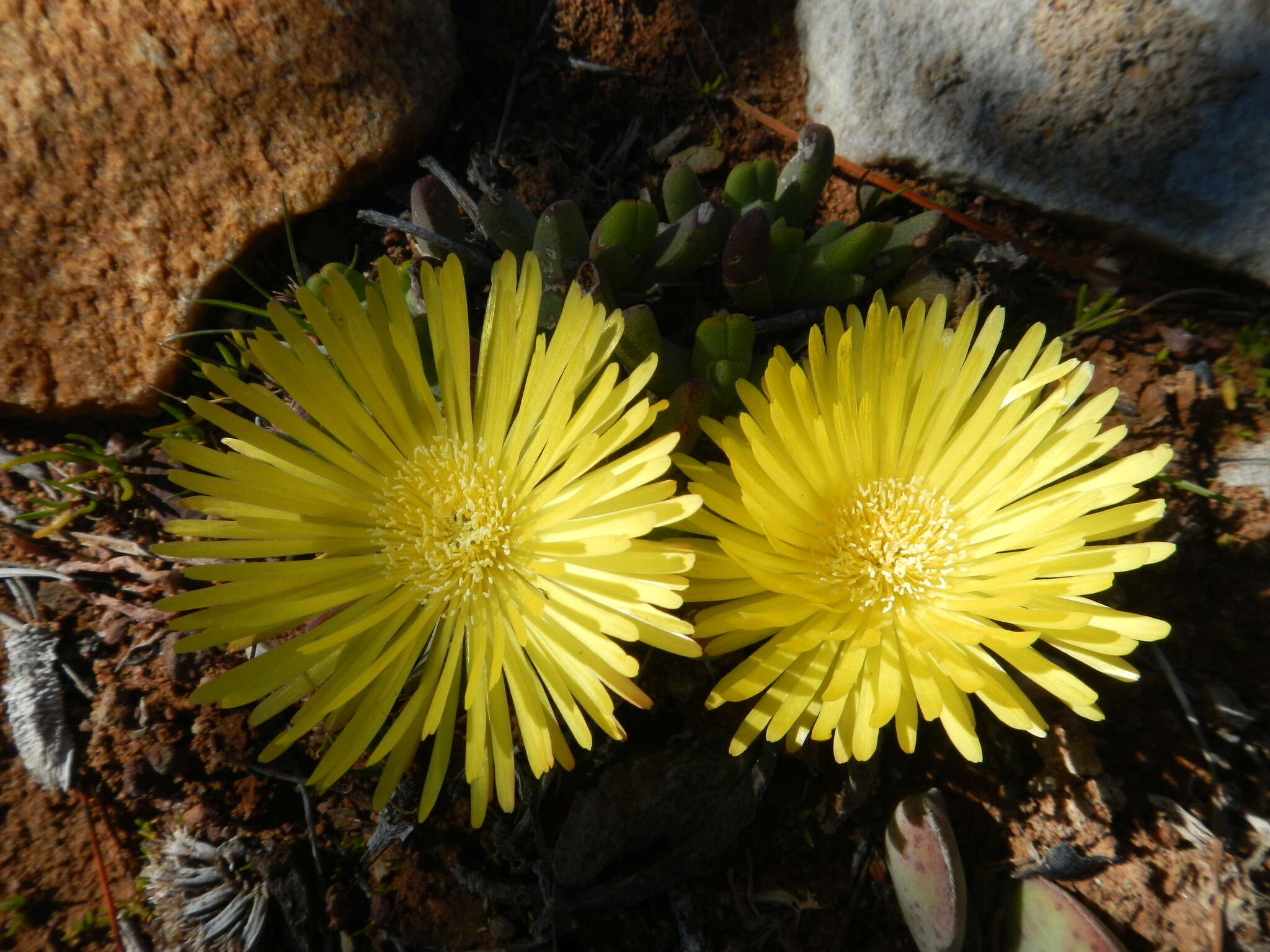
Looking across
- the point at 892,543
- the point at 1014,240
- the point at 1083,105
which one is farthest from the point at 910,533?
the point at 1083,105

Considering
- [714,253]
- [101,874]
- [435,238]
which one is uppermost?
[714,253]

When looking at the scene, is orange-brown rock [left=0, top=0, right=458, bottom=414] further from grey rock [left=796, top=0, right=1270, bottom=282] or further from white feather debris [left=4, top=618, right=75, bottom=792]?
grey rock [left=796, top=0, right=1270, bottom=282]

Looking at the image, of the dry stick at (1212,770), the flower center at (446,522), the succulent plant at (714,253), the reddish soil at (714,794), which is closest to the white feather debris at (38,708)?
the reddish soil at (714,794)

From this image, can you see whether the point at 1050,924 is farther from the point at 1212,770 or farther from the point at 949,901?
the point at 1212,770

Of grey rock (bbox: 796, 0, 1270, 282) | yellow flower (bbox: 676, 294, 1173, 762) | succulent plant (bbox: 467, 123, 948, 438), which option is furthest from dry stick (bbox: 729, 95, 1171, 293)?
yellow flower (bbox: 676, 294, 1173, 762)

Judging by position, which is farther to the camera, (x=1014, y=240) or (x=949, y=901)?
(x=1014, y=240)

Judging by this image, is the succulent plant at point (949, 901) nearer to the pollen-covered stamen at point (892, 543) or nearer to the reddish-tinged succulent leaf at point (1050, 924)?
the reddish-tinged succulent leaf at point (1050, 924)
